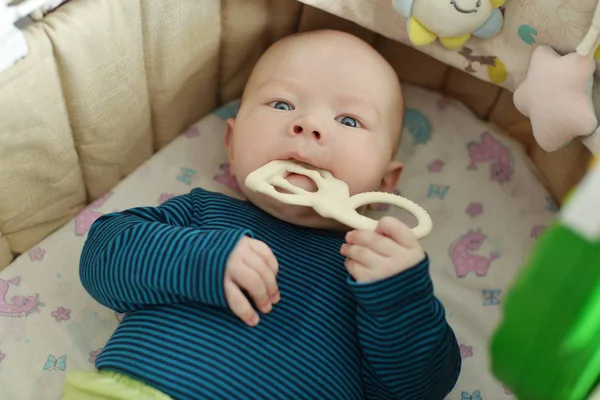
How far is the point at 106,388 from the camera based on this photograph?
32.5 inches

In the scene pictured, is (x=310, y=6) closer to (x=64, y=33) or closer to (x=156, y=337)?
(x=64, y=33)

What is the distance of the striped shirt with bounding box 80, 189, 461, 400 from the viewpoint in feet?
2.70

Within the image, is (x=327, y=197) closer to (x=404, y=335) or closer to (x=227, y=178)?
(x=404, y=335)

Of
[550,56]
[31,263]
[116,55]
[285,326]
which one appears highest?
[550,56]

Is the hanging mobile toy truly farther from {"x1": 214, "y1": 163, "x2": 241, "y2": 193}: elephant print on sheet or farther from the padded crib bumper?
{"x1": 214, "y1": 163, "x2": 241, "y2": 193}: elephant print on sheet

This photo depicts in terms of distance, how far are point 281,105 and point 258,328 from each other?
33cm

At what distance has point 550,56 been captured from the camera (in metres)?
0.96

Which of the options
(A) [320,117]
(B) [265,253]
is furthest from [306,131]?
(B) [265,253]

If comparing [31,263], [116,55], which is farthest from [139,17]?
[31,263]

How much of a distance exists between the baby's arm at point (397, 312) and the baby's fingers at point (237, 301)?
13 cm

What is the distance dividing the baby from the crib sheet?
4.7 inches

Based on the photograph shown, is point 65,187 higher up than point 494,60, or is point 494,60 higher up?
point 494,60

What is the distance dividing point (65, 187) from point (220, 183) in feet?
0.84

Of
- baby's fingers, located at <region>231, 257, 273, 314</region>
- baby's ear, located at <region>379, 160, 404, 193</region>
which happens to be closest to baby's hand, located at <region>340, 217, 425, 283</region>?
baby's fingers, located at <region>231, 257, 273, 314</region>
